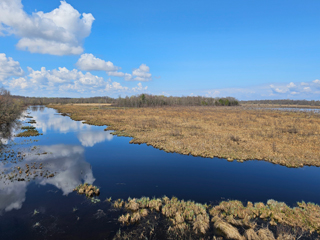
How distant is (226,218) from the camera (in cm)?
862

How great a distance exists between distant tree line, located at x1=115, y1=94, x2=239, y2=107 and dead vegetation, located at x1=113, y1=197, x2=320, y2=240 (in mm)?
113374

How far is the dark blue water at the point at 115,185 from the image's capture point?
27.4 ft

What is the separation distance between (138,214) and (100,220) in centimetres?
194

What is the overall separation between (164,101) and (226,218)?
412ft

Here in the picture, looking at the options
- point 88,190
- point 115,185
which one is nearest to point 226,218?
point 115,185

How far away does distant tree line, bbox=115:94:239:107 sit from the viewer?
127 meters

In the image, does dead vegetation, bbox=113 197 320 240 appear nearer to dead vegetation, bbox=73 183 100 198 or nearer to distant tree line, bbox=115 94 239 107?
dead vegetation, bbox=73 183 100 198

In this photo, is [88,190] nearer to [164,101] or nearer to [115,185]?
[115,185]

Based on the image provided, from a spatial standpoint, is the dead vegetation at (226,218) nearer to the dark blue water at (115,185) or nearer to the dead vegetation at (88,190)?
the dark blue water at (115,185)

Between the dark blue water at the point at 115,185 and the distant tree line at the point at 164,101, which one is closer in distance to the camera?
the dark blue water at the point at 115,185

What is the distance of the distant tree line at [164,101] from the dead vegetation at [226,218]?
113374 millimetres

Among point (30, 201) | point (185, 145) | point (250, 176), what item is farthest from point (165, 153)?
point (30, 201)

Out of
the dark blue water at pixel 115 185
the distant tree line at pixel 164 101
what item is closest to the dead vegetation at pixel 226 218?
the dark blue water at pixel 115 185

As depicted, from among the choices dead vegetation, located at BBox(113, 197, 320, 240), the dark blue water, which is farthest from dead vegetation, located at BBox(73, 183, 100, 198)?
dead vegetation, located at BBox(113, 197, 320, 240)
